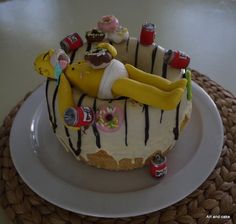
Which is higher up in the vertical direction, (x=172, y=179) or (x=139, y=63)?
(x=139, y=63)

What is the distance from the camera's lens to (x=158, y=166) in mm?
775

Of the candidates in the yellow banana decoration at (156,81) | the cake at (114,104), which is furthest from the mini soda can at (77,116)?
the yellow banana decoration at (156,81)

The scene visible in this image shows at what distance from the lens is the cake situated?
0.70m

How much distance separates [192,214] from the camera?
75cm

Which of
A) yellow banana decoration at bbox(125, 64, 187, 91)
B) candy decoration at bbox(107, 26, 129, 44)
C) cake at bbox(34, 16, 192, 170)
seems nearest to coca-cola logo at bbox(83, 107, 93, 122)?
cake at bbox(34, 16, 192, 170)

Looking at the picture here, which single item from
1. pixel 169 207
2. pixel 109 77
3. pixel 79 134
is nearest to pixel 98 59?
pixel 109 77

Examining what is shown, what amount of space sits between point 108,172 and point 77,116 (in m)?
0.18

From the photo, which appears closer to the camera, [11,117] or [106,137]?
[106,137]

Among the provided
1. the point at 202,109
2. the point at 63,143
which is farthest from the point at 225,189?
the point at 63,143

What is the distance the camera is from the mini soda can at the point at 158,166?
78 cm

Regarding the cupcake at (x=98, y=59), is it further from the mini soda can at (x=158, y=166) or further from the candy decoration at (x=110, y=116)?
the mini soda can at (x=158, y=166)

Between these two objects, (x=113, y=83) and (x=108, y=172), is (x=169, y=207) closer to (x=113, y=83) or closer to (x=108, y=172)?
(x=108, y=172)

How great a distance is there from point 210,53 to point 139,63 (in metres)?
0.50

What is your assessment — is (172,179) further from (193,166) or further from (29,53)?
(29,53)
